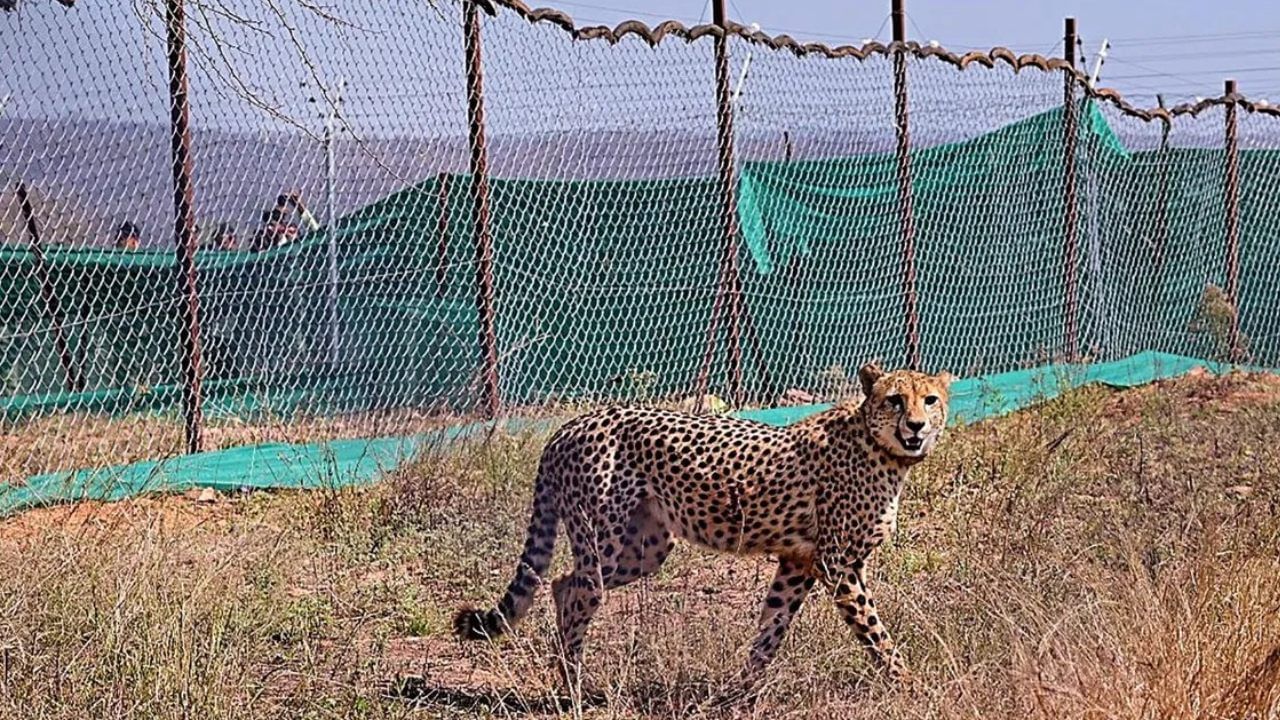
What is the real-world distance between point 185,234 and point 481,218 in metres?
1.37

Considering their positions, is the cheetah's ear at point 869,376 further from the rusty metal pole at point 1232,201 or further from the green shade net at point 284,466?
the rusty metal pole at point 1232,201

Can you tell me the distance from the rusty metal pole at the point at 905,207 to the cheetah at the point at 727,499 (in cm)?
494

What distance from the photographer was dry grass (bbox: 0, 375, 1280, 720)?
3.81 meters

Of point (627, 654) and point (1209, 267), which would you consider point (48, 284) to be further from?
point (1209, 267)

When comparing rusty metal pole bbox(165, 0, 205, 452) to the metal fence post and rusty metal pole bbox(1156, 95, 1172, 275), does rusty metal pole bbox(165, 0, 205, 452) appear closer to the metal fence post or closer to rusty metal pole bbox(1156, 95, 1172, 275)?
the metal fence post

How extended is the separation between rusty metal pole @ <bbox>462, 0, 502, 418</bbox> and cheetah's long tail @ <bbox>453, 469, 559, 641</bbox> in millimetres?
2893

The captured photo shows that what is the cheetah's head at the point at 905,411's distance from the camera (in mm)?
4844

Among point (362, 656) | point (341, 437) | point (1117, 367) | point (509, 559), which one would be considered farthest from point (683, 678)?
point (1117, 367)

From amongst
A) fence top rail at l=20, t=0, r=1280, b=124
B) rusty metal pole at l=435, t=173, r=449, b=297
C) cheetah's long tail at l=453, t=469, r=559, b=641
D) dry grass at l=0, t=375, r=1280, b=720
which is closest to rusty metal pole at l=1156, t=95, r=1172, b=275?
fence top rail at l=20, t=0, r=1280, b=124

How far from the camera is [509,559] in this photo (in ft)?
20.1

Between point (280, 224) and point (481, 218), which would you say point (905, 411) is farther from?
point (280, 224)

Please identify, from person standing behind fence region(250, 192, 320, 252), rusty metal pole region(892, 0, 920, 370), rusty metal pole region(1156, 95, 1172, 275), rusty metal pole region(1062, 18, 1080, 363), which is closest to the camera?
person standing behind fence region(250, 192, 320, 252)

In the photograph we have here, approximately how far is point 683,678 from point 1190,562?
1291 millimetres

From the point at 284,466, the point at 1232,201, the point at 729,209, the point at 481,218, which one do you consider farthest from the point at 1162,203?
the point at 284,466
